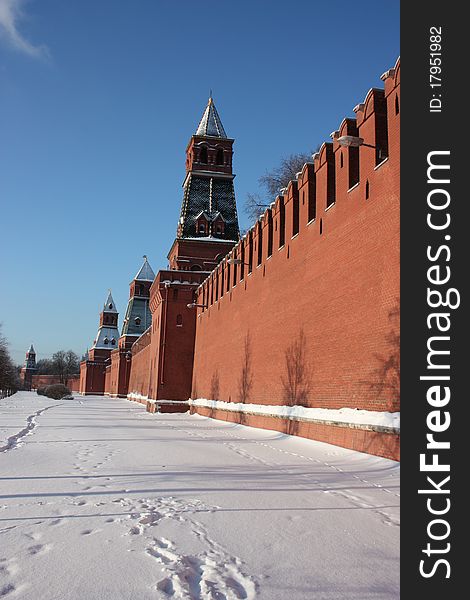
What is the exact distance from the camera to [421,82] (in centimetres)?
400

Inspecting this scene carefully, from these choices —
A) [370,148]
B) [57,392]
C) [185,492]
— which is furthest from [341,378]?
[57,392]

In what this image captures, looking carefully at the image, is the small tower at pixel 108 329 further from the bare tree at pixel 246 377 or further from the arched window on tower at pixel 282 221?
the arched window on tower at pixel 282 221

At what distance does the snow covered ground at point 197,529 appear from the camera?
3320 mm

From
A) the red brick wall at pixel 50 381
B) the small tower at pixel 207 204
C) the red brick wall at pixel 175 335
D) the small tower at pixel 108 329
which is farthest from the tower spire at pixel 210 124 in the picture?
the red brick wall at pixel 50 381

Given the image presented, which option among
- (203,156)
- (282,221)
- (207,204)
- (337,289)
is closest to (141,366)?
(207,204)

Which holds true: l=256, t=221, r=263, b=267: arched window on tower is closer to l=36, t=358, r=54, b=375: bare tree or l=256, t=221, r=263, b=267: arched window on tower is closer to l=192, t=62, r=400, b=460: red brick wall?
l=192, t=62, r=400, b=460: red brick wall

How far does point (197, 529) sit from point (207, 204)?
3437 centimetres

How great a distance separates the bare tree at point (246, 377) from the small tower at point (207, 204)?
17.1 metres

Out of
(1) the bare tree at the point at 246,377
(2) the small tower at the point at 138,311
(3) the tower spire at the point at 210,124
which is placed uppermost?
(3) the tower spire at the point at 210,124

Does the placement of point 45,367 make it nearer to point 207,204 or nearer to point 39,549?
point 207,204

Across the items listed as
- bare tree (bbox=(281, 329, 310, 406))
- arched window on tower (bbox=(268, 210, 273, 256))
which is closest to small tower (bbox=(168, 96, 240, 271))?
arched window on tower (bbox=(268, 210, 273, 256))

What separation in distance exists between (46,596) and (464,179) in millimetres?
3508

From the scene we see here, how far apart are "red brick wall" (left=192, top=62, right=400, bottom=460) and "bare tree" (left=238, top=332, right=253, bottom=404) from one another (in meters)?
0.10

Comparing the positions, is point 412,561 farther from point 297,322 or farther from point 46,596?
point 297,322
